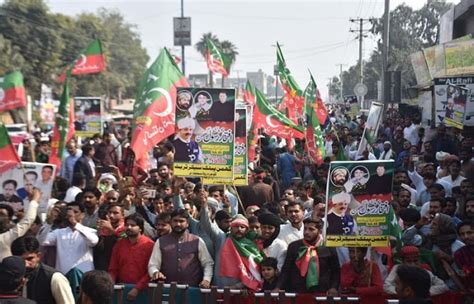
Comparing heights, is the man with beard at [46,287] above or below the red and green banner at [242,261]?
above

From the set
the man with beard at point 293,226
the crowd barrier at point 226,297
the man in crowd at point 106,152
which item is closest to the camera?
the crowd barrier at point 226,297

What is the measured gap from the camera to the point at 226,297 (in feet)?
22.8

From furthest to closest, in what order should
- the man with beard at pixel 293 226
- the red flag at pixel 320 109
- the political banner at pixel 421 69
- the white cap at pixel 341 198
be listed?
the political banner at pixel 421 69
the red flag at pixel 320 109
the man with beard at pixel 293 226
the white cap at pixel 341 198

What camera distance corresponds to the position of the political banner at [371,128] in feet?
39.1

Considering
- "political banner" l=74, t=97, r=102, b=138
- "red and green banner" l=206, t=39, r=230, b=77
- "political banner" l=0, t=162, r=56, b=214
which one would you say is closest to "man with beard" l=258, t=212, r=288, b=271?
"political banner" l=0, t=162, r=56, b=214

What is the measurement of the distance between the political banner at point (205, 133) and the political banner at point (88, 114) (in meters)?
9.74

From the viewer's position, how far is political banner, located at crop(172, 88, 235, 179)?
8.61 metres

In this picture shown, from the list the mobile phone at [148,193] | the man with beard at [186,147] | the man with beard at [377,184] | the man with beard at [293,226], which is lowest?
the man with beard at [293,226]

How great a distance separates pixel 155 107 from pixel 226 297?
387 centimetres

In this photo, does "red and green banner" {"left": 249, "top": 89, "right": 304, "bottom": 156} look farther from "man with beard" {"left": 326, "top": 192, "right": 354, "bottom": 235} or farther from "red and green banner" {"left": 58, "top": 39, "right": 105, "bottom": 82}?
"man with beard" {"left": 326, "top": 192, "right": 354, "bottom": 235}

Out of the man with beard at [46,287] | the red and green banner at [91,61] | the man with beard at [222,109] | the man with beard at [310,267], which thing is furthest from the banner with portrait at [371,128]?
the red and green banner at [91,61]

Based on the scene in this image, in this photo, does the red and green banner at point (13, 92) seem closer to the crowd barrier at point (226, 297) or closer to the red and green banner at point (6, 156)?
the red and green banner at point (6, 156)

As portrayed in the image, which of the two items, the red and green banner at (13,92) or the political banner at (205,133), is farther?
the red and green banner at (13,92)

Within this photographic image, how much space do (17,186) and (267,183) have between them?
4019 mm
